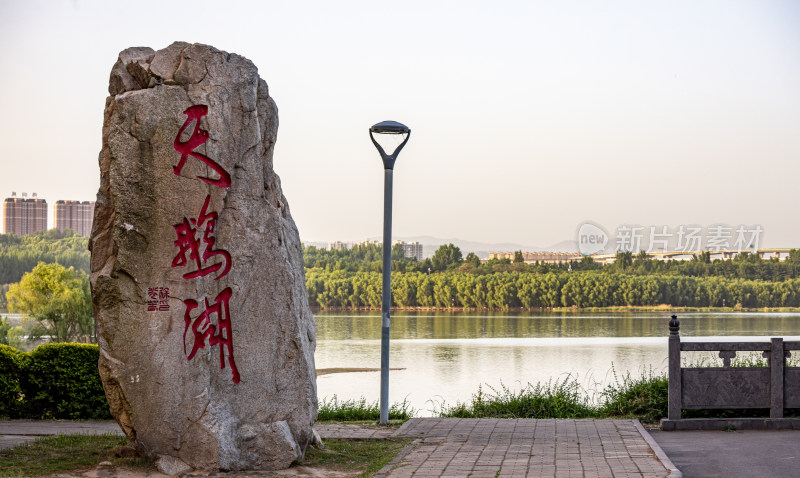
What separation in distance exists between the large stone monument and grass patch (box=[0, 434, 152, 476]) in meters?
0.50

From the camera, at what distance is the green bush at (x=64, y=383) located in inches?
360

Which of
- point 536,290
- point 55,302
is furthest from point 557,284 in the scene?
point 55,302

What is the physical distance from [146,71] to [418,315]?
35.1 meters

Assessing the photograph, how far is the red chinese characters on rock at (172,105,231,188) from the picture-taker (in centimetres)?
643

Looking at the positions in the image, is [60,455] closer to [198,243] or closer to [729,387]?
[198,243]

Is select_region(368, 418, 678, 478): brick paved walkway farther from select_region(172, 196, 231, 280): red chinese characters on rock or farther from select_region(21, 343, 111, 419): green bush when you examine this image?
select_region(21, 343, 111, 419): green bush

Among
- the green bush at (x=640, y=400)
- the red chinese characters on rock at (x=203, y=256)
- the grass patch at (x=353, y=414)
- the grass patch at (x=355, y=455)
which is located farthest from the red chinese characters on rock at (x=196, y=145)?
the green bush at (x=640, y=400)

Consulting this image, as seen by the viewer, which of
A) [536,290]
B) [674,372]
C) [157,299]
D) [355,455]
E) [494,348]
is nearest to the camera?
[157,299]

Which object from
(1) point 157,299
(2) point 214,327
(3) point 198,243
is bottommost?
(2) point 214,327

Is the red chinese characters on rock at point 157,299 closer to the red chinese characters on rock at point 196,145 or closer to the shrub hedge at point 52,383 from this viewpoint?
the red chinese characters on rock at point 196,145

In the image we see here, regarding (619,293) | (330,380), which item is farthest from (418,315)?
(330,380)

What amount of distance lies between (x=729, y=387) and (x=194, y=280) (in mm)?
5580

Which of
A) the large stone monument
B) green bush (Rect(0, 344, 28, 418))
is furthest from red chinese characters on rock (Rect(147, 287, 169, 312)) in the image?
green bush (Rect(0, 344, 28, 418))

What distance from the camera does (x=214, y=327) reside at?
638 centimetres
